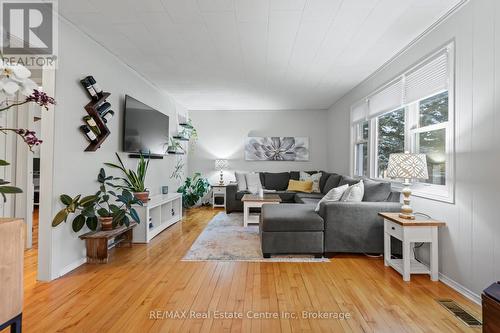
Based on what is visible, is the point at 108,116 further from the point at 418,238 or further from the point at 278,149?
the point at 278,149

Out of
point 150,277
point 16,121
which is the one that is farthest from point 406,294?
point 16,121

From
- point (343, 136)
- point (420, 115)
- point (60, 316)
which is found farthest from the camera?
point (343, 136)

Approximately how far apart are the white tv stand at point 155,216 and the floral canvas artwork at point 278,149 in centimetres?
238

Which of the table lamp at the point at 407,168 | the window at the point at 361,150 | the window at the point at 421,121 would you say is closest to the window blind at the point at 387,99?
the window at the point at 421,121

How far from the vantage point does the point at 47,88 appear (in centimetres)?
228

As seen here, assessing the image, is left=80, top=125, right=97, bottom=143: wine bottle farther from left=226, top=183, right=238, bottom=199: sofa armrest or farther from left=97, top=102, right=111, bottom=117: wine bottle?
left=226, top=183, right=238, bottom=199: sofa armrest

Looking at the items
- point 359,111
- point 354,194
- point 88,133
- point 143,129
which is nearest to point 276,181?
point 359,111

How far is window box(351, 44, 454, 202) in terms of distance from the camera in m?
2.35

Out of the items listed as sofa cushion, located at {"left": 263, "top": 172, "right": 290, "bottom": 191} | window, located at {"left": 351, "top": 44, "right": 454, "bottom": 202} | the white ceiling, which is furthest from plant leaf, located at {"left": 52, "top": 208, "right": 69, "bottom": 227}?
sofa cushion, located at {"left": 263, "top": 172, "right": 290, "bottom": 191}

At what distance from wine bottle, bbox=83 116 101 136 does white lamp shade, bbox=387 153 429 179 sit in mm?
3174

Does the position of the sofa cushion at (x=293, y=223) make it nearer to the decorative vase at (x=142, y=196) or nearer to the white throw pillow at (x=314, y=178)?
the decorative vase at (x=142, y=196)

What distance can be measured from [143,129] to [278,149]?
340 centimetres

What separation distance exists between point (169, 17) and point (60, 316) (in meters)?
2.60

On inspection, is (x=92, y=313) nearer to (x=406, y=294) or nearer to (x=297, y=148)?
(x=406, y=294)
